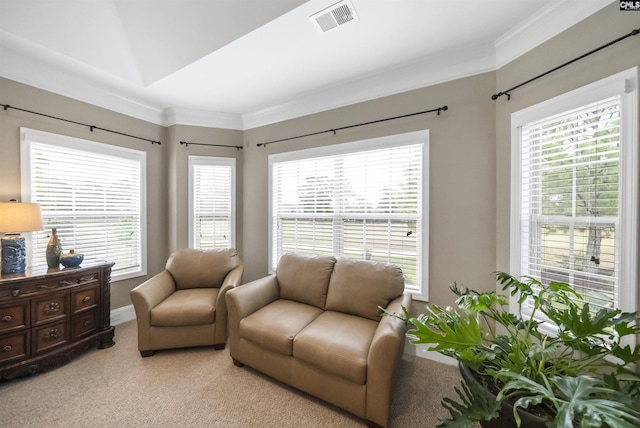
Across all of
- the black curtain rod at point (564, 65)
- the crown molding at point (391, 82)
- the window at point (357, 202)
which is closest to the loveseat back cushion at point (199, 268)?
the window at point (357, 202)

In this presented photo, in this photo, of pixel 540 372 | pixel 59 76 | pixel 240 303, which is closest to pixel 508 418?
pixel 540 372

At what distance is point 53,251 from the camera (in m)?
2.30

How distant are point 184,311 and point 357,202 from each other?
2101 mm

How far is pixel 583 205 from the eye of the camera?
1.50 meters

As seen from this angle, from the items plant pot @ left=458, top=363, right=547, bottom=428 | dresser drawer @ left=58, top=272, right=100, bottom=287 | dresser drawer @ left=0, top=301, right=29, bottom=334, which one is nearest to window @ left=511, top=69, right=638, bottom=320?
plant pot @ left=458, top=363, right=547, bottom=428

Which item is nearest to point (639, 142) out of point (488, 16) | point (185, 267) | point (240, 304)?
point (488, 16)

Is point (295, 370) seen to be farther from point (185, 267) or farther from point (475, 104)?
point (475, 104)

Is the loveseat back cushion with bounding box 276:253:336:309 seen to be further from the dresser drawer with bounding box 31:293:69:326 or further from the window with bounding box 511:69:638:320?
the dresser drawer with bounding box 31:293:69:326

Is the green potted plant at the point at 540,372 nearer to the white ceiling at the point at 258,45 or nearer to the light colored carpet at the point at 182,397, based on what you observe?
the light colored carpet at the point at 182,397

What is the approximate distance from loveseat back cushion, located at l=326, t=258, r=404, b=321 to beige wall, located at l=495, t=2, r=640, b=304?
0.90 m

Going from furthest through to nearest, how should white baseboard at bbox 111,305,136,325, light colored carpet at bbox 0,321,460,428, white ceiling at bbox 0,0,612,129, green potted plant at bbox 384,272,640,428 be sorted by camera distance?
white baseboard at bbox 111,305,136,325 → white ceiling at bbox 0,0,612,129 → light colored carpet at bbox 0,321,460,428 → green potted plant at bbox 384,272,640,428

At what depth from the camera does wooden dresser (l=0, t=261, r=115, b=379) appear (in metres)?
1.90

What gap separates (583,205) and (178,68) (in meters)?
3.51

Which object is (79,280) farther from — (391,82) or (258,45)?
(391,82)
